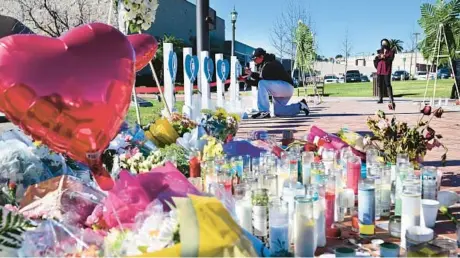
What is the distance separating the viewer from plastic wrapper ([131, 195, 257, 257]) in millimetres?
1485

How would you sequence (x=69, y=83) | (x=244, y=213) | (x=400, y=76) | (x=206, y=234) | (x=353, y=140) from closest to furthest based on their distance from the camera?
(x=206, y=234) → (x=69, y=83) → (x=244, y=213) → (x=353, y=140) → (x=400, y=76)

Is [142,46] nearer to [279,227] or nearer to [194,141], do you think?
[194,141]

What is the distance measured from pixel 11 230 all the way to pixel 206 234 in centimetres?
75

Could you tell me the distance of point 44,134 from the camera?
2.13m

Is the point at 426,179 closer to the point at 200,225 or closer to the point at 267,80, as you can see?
the point at 200,225

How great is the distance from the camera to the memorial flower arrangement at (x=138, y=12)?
15.1 ft

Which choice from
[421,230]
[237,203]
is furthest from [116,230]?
[421,230]

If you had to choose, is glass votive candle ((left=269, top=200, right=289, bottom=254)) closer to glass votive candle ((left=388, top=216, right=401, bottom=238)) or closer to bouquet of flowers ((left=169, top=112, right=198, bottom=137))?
glass votive candle ((left=388, top=216, right=401, bottom=238))

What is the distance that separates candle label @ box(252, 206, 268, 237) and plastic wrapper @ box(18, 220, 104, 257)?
0.77m

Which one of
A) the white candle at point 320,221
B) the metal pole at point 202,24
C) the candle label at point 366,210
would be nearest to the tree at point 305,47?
the metal pole at point 202,24

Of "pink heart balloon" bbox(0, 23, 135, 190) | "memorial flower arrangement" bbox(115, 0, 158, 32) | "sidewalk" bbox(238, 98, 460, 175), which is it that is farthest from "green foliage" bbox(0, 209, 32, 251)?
"sidewalk" bbox(238, 98, 460, 175)

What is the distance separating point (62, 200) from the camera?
229 cm

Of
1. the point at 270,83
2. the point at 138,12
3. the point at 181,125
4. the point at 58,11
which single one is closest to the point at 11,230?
the point at 181,125

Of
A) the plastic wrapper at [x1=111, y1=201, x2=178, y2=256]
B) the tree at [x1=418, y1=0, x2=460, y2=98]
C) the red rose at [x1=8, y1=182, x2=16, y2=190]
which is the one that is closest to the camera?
the plastic wrapper at [x1=111, y1=201, x2=178, y2=256]
